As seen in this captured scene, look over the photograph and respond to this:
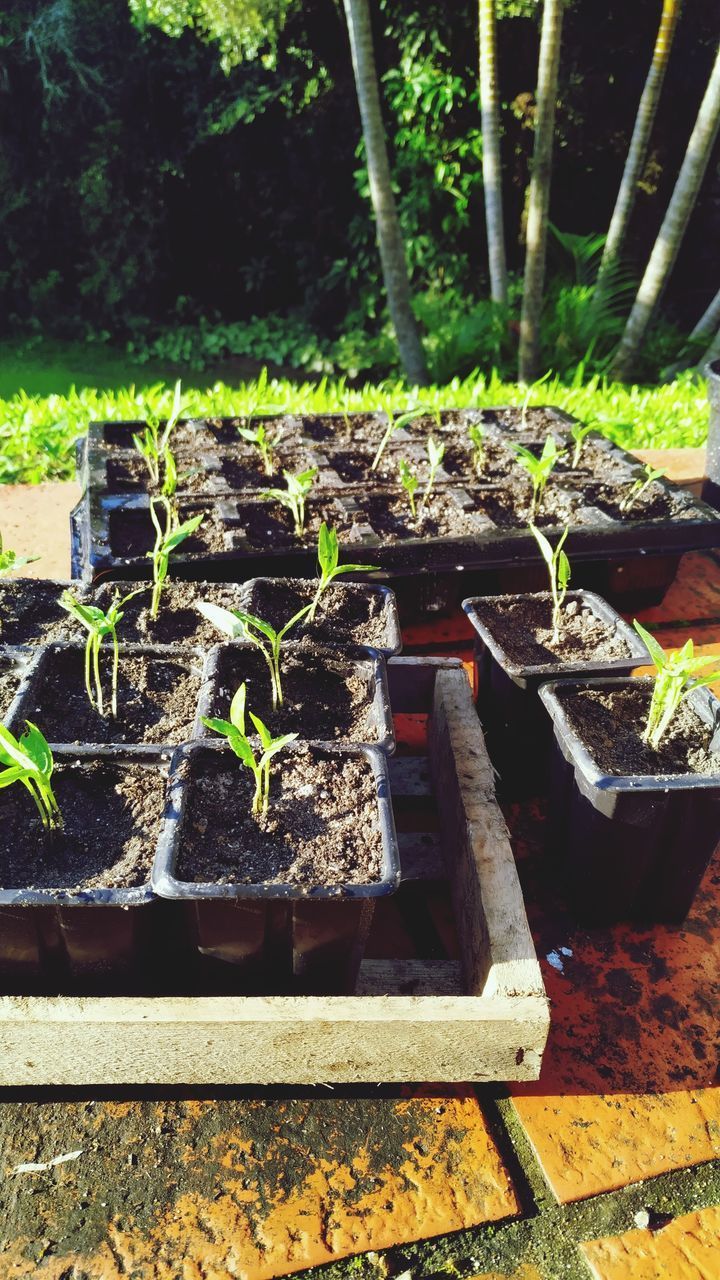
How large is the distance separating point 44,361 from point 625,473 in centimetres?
554

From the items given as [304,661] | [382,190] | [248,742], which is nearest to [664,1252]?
[248,742]

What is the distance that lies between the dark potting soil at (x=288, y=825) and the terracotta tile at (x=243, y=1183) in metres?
0.37

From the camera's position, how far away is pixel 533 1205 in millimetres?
1304

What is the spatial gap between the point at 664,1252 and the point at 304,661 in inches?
45.6

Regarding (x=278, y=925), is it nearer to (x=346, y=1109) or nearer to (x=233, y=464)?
(x=346, y=1109)

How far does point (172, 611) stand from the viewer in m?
2.13

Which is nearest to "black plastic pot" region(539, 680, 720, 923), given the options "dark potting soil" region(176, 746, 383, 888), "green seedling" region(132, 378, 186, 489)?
"dark potting soil" region(176, 746, 383, 888)

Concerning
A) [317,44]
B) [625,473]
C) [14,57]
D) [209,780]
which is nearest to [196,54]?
[317,44]

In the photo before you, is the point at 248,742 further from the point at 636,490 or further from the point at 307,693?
the point at 636,490

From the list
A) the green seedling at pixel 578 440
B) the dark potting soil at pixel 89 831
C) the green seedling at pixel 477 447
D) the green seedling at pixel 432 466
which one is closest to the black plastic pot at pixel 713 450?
the green seedling at pixel 578 440

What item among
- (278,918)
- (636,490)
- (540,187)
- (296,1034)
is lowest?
(296,1034)

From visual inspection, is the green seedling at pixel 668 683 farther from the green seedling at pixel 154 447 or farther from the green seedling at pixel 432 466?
the green seedling at pixel 154 447

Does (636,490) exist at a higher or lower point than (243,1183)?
higher

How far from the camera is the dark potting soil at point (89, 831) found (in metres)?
1.39
